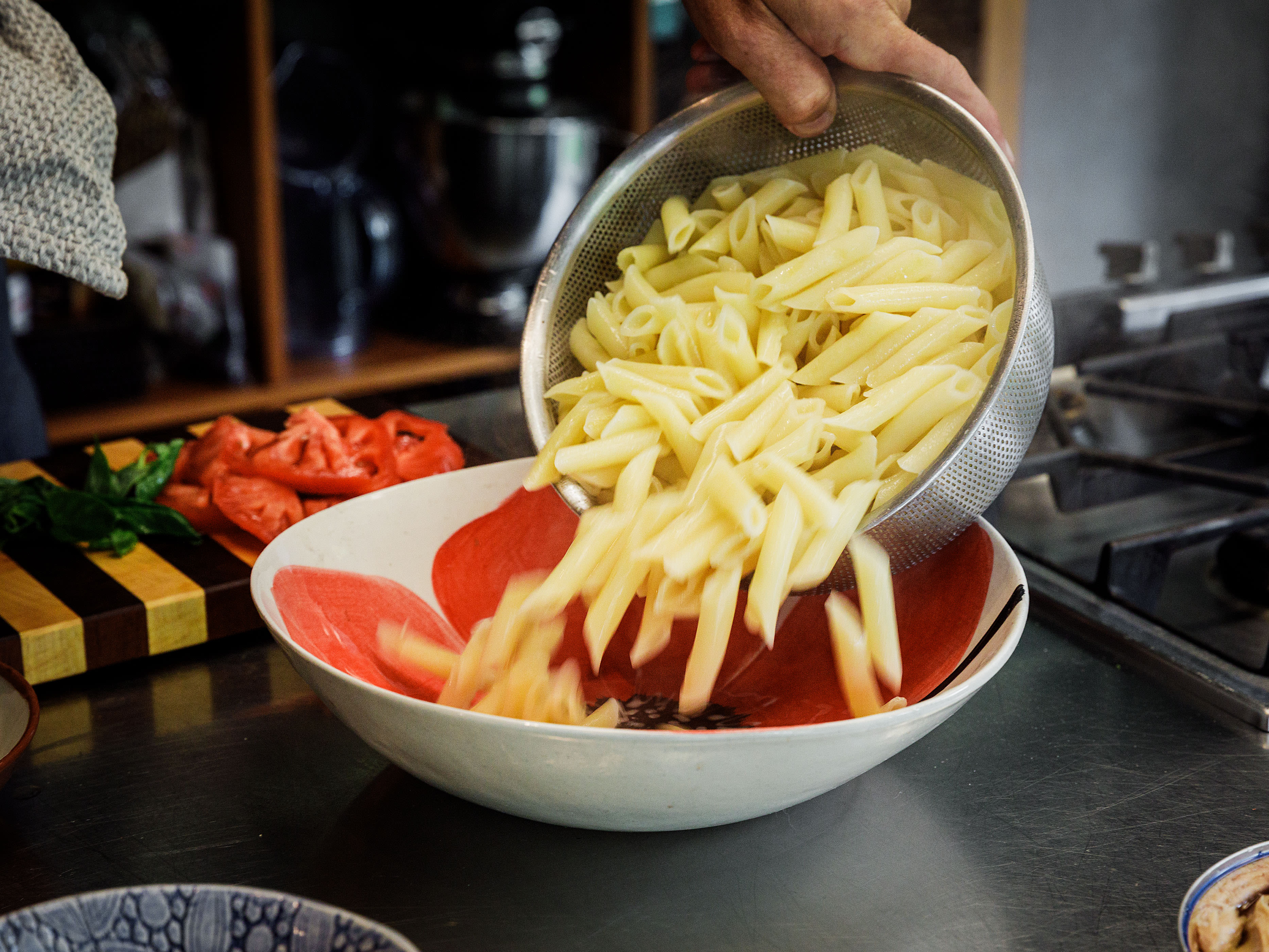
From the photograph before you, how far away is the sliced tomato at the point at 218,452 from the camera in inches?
43.7

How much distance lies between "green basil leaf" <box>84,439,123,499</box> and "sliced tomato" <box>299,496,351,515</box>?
0.17 m

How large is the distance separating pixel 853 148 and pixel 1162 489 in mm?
468

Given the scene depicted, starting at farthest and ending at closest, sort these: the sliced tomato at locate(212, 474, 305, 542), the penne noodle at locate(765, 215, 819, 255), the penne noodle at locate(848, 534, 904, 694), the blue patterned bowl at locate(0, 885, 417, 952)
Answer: the sliced tomato at locate(212, 474, 305, 542) → the penne noodle at locate(765, 215, 819, 255) → the penne noodle at locate(848, 534, 904, 694) → the blue patterned bowl at locate(0, 885, 417, 952)

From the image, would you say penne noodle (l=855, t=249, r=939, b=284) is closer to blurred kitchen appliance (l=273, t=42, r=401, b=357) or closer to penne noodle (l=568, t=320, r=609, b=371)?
penne noodle (l=568, t=320, r=609, b=371)

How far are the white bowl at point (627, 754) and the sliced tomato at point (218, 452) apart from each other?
41 centimetres

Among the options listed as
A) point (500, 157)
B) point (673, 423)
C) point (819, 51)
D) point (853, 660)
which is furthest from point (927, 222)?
point (500, 157)

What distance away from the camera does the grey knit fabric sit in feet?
2.54

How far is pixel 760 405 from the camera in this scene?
863 millimetres

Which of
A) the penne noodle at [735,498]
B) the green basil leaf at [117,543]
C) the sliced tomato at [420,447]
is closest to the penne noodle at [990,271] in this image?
the penne noodle at [735,498]

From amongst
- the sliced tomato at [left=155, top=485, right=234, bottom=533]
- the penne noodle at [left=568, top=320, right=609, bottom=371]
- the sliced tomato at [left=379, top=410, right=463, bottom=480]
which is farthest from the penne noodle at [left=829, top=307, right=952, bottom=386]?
the sliced tomato at [left=155, top=485, right=234, bottom=533]

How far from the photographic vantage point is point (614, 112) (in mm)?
2738

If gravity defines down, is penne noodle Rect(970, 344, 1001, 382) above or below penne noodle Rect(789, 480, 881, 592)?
above

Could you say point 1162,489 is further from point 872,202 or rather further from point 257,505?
point 257,505

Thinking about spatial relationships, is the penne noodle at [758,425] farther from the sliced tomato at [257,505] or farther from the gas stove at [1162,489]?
the sliced tomato at [257,505]
